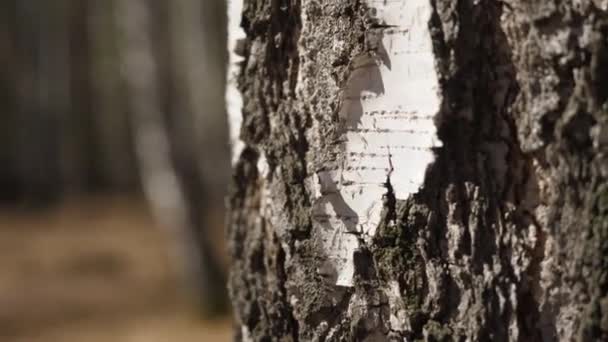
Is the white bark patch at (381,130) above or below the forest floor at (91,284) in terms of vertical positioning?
above

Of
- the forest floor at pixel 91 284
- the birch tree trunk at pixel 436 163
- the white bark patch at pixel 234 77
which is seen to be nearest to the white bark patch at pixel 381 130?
the birch tree trunk at pixel 436 163

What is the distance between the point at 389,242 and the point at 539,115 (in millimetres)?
338

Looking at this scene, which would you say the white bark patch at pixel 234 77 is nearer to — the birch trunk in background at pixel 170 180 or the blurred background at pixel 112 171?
the blurred background at pixel 112 171

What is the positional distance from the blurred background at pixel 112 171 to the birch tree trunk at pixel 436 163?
19.9ft

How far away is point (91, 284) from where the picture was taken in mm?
10594

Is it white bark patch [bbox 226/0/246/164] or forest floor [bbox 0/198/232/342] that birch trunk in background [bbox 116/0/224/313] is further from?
white bark patch [bbox 226/0/246/164]

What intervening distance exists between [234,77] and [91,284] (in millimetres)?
9297

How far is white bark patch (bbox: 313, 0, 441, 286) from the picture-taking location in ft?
4.59

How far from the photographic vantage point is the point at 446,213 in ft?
4.71

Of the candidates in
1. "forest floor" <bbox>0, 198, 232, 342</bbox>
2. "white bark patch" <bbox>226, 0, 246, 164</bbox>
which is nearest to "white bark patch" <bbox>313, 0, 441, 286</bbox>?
"white bark patch" <bbox>226, 0, 246, 164</bbox>

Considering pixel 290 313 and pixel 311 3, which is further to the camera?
pixel 290 313

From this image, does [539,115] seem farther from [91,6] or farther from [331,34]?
[91,6]

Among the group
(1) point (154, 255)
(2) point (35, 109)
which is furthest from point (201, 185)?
(1) point (154, 255)

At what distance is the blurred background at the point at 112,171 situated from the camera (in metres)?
8.37
